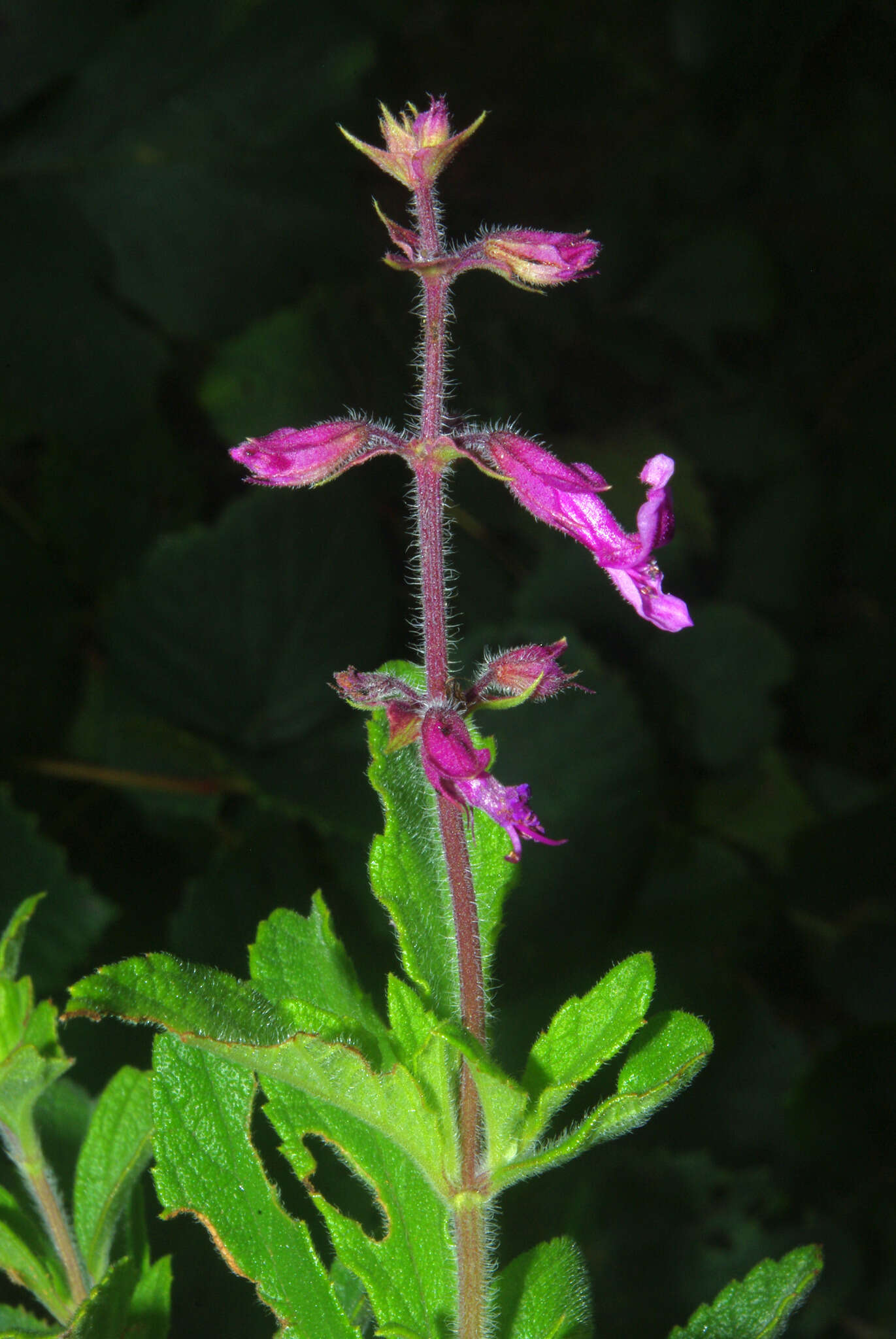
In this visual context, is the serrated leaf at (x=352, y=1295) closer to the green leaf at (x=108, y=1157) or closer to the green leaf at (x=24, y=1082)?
the green leaf at (x=108, y=1157)

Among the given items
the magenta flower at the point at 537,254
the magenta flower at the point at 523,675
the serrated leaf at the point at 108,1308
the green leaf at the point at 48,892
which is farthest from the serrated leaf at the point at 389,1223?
the green leaf at the point at 48,892

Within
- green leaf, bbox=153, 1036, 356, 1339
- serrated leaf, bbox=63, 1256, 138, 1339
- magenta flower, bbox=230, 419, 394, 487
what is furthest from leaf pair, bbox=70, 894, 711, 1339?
magenta flower, bbox=230, 419, 394, 487

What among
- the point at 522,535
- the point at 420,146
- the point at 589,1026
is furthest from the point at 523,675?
the point at 522,535

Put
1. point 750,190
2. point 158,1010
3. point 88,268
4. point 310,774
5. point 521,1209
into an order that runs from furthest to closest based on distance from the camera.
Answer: point 750,190 < point 88,268 < point 310,774 < point 521,1209 < point 158,1010

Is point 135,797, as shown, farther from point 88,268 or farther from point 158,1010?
point 158,1010

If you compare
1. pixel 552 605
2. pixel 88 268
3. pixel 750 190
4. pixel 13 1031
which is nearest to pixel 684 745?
pixel 552 605

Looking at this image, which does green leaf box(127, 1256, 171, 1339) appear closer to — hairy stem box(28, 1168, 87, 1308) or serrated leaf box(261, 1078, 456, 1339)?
hairy stem box(28, 1168, 87, 1308)
